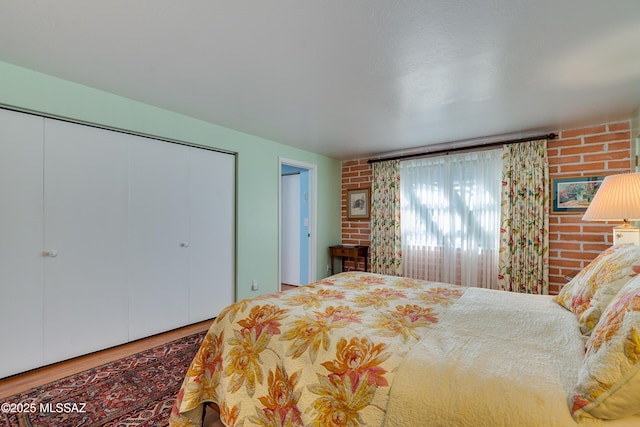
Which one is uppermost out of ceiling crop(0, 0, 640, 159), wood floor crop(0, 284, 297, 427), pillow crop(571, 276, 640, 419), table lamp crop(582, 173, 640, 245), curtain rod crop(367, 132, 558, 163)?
ceiling crop(0, 0, 640, 159)

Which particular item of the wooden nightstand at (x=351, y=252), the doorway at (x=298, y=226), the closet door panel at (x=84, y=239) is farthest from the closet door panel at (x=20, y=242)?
the wooden nightstand at (x=351, y=252)

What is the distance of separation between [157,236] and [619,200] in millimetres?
3804

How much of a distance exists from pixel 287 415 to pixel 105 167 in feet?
8.40

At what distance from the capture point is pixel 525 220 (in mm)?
3549

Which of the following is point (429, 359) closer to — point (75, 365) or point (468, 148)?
point (75, 365)

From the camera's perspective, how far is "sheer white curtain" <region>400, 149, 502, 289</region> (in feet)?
12.5

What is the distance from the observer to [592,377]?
83 centimetres

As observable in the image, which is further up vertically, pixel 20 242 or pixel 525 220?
pixel 525 220

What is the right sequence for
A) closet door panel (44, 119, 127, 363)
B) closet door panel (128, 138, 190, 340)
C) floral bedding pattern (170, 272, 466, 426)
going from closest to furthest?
1. floral bedding pattern (170, 272, 466, 426)
2. closet door panel (44, 119, 127, 363)
3. closet door panel (128, 138, 190, 340)

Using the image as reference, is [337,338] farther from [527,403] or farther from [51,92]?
[51,92]

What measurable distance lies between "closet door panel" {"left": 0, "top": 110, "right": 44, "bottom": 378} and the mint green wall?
0.23 m

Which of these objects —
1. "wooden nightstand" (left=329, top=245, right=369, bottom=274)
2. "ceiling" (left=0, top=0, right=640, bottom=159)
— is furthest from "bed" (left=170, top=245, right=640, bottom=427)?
"wooden nightstand" (left=329, top=245, right=369, bottom=274)

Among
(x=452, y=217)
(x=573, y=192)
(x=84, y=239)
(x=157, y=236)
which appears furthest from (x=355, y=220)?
(x=84, y=239)

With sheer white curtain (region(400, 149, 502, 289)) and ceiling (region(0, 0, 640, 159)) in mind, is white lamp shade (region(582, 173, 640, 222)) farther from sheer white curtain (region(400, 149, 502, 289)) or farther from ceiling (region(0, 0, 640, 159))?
sheer white curtain (region(400, 149, 502, 289))
